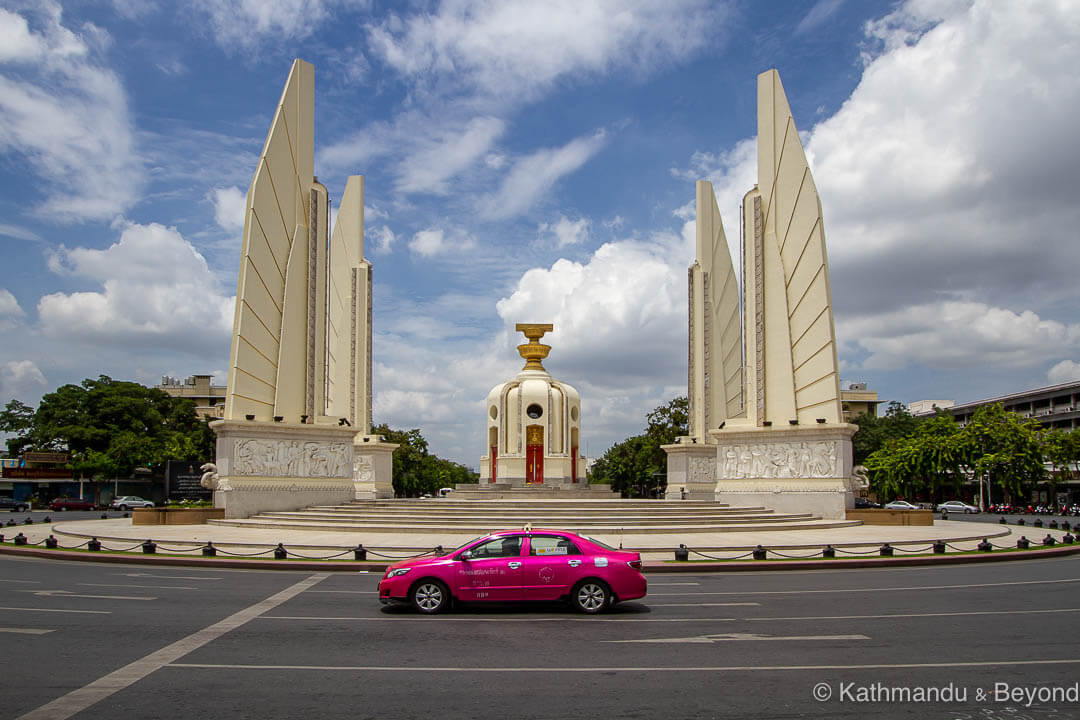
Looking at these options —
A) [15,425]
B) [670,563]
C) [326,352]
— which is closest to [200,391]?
[15,425]

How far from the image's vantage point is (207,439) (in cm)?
6094

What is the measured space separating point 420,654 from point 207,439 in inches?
2287

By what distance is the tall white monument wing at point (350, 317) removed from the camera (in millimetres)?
42344

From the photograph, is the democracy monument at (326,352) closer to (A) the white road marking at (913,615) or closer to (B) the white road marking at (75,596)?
(B) the white road marking at (75,596)

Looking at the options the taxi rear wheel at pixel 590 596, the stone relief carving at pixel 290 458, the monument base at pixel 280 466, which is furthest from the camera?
the stone relief carving at pixel 290 458

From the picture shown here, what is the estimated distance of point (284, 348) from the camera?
31125 mm

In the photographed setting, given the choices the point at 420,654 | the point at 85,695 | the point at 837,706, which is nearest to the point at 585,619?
the point at 420,654

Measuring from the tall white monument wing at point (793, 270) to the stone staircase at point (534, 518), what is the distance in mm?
4805

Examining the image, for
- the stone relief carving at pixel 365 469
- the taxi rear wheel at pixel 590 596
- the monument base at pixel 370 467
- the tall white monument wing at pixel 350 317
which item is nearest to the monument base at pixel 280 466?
the monument base at pixel 370 467

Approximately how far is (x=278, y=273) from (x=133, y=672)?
2579 centimetres

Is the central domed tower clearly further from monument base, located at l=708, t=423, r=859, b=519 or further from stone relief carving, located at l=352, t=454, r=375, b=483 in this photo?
monument base, located at l=708, t=423, r=859, b=519

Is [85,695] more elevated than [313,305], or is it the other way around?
[313,305]

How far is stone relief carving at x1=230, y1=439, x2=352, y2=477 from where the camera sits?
28.4 m

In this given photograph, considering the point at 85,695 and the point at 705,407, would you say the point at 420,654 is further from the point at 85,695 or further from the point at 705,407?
the point at 705,407
